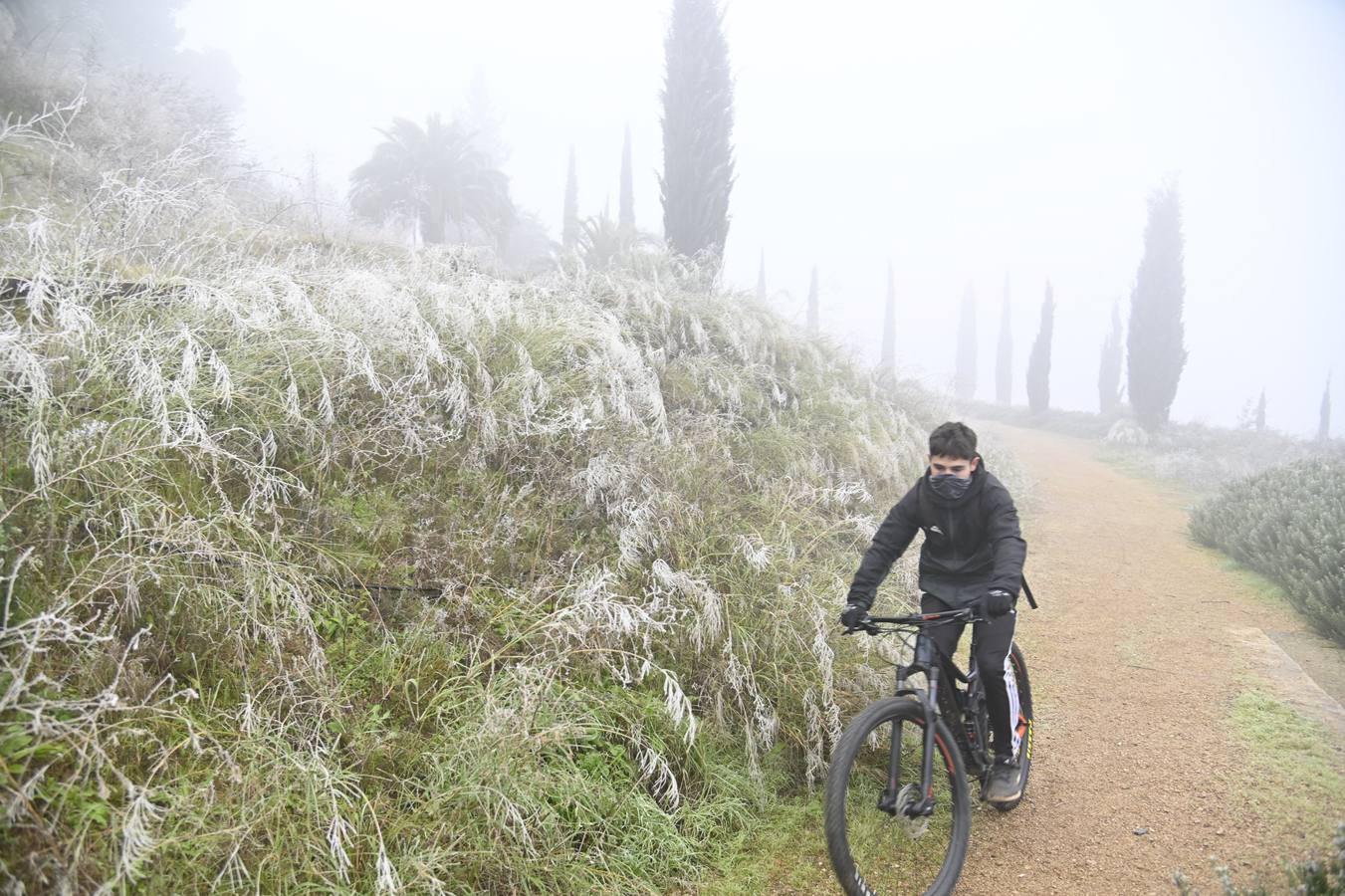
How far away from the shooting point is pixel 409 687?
9.06 ft

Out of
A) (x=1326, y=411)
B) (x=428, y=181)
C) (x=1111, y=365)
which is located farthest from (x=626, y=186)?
(x=1326, y=411)

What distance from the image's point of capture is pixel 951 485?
10.0 feet

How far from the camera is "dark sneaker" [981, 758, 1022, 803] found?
122 inches

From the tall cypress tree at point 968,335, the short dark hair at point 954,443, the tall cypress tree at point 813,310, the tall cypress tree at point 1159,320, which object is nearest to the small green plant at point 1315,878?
the short dark hair at point 954,443

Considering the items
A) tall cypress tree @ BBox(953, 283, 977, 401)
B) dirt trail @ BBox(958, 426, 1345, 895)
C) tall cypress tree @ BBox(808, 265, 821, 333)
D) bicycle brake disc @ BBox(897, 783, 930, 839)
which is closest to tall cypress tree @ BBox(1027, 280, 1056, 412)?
tall cypress tree @ BBox(808, 265, 821, 333)

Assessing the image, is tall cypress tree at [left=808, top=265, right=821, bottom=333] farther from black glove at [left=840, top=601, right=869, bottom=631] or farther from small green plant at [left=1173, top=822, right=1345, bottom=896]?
small green plant at [left=1173, top=822, right=1345, bottom=896]

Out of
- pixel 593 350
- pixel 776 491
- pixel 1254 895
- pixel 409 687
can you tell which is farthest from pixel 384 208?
pixel 1254 895

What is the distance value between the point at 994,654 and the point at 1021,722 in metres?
0.61

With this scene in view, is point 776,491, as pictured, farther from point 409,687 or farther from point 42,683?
point 42,683

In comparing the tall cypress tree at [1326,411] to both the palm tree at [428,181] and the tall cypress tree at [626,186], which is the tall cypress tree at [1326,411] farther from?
the palm tree at [428,181]

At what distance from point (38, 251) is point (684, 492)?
378 centimetres

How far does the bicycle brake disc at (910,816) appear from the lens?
102 inches

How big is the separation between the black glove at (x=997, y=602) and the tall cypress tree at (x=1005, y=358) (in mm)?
45814

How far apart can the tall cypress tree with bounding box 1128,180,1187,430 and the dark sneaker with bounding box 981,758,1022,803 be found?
24.8 meters
